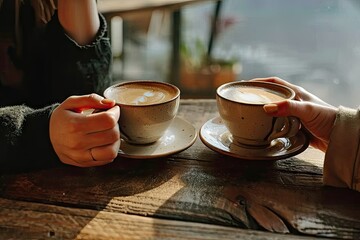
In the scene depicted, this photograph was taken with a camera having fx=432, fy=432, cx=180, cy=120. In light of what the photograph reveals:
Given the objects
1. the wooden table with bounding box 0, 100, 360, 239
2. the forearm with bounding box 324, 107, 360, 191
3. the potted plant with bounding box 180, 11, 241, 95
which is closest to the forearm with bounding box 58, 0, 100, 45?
the wooden table with bounding box 0, 100, 360, 239

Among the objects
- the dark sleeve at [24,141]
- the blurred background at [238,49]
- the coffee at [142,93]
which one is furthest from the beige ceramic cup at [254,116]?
the blurred background at [238,49]

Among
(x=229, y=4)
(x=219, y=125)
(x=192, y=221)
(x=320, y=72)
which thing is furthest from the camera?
(x=229, y=4)

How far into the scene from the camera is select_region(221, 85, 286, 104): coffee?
78 centimetres

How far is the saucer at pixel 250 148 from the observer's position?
30.2 inches

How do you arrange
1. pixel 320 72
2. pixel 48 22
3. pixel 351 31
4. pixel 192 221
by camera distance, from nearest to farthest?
pixel 192 221
pixel 48 22
pixel 351 31
pixel 320 72

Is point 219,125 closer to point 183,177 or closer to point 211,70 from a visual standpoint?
point 183,177

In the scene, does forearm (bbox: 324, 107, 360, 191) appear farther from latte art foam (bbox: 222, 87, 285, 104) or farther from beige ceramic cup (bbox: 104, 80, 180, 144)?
beige ceramic cup (bbox: 104, 80, 180, 144)

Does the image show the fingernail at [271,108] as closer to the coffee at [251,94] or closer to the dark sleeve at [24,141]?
the coffee at [251,94]

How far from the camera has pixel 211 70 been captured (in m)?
2.84

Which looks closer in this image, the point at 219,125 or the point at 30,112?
the point at 30,112

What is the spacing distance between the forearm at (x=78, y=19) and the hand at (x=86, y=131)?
1.03ft

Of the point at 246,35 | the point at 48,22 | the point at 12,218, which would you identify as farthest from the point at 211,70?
the point at 12,218

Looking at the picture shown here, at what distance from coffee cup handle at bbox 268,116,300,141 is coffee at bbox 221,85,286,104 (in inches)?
1.7

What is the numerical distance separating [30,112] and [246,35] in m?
2.47
